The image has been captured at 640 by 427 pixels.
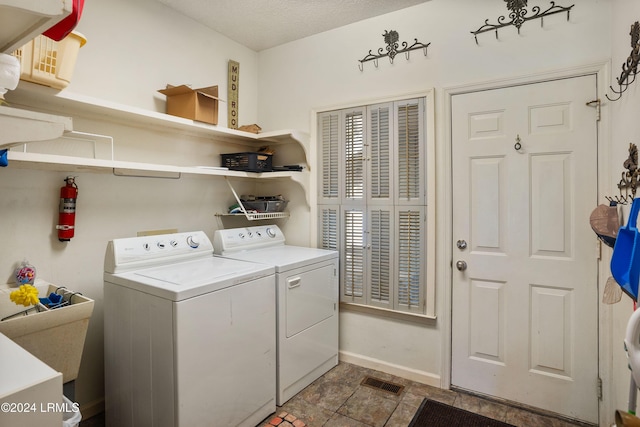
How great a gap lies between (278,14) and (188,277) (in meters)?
2.01

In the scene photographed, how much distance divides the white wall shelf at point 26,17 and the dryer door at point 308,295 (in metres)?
1.60

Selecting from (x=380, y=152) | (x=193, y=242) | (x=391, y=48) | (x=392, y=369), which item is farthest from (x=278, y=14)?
(x=392, y=369)

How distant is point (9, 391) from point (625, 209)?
2.29 metres

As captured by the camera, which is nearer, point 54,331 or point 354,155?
point 54,331

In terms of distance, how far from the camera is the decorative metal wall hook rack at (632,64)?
4.62ft

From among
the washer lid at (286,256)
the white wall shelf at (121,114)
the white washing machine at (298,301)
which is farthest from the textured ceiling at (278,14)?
the washer lid at (286,256)

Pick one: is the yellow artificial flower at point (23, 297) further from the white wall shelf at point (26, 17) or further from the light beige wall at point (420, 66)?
the light beige wall at point (420, 66)

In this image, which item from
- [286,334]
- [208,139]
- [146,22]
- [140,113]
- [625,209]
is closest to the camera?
[625,209]

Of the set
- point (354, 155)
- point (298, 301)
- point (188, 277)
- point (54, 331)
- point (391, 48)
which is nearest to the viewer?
point (54, 331)

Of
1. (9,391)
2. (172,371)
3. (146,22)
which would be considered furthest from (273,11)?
(9,391)

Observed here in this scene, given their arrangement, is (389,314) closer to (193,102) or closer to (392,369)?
(392,369)

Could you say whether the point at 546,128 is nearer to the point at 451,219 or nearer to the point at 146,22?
the point at 451,219

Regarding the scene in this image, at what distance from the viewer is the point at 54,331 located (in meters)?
1.58

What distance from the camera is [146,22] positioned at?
235 centimetres
